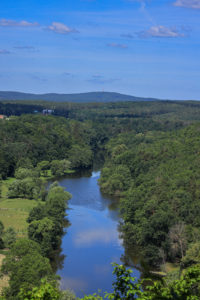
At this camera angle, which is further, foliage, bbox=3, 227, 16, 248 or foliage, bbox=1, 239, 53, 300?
foliage, bbox=3, 227, 16, 248

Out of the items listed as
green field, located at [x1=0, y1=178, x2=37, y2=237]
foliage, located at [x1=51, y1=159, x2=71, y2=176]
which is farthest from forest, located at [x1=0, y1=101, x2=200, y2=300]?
green field, located at [x1=0, y1=178, x2=37, y2=237]

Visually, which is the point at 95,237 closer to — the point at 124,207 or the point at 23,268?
the point at 124,207

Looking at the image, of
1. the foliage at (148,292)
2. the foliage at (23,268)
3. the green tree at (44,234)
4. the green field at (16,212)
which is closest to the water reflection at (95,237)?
the green tree at (44,234)

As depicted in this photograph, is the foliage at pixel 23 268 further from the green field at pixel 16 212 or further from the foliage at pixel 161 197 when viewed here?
the green field at pixel 16 212

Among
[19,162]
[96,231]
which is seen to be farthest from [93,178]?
[96,231]

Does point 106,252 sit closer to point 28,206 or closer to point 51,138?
point 28,206

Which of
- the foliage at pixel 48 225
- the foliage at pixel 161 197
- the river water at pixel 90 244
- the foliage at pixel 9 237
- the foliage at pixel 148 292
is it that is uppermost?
the foliage at pixel 148 292

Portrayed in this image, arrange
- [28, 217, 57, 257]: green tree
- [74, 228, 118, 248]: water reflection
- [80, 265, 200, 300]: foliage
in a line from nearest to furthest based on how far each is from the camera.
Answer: [80, 265, 200, 300]: foliage → [28, 217, 57, 257]: green tree → [74, 228, 118, 248]: water reflection

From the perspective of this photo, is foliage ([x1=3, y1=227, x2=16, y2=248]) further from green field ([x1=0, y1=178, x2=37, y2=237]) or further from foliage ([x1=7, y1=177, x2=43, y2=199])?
foliage ([x1=7, y1=177, x2=43, y2=199])
